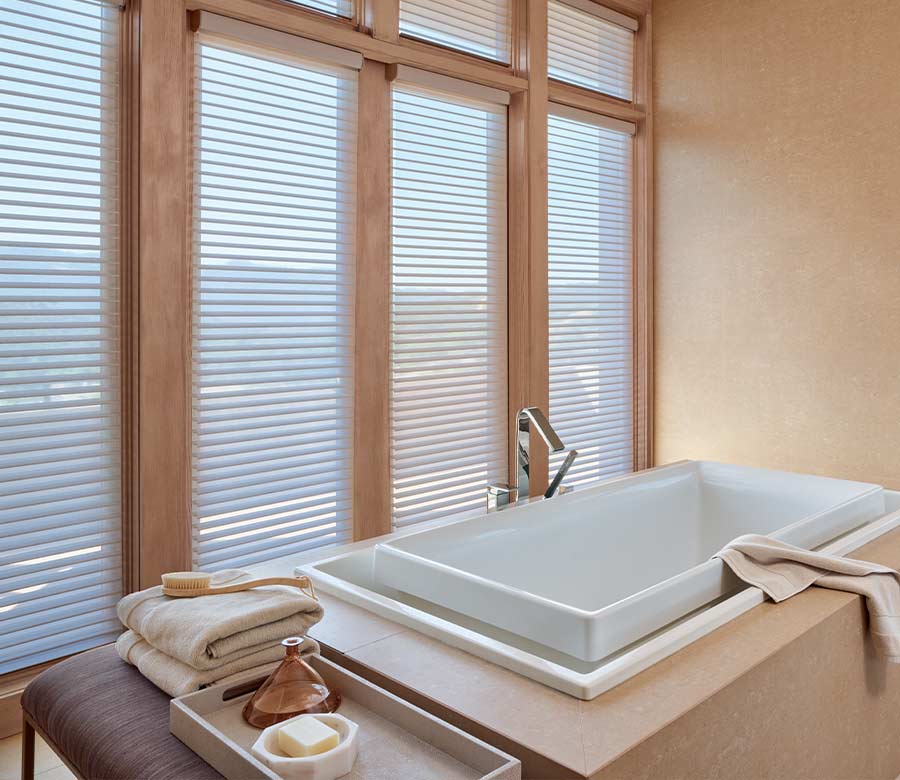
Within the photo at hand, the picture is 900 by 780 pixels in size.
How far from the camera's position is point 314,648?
148 centimetres

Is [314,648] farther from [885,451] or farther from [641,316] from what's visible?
[641,316]

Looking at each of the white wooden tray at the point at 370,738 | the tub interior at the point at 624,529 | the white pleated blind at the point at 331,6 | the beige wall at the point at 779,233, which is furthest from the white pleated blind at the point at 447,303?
the white wooden tray at the point at 370,738

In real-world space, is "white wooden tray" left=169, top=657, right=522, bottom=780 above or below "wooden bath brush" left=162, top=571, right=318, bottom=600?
below

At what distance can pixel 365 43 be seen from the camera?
2.76m

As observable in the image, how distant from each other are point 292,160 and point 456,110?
81cm

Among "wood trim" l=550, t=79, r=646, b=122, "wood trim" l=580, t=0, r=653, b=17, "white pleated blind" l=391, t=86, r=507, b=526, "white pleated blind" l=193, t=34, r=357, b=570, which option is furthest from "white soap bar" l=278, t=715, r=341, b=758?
"wood trim" l=580, t=0, r=653, b=17

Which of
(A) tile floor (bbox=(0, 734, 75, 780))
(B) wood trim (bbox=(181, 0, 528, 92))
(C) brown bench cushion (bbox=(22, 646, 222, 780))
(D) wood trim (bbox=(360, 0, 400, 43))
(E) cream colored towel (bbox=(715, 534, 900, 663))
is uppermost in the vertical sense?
(D) wood trim (bbox=(360, 0, 400, 43))

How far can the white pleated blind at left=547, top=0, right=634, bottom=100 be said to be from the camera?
3518 millimetres

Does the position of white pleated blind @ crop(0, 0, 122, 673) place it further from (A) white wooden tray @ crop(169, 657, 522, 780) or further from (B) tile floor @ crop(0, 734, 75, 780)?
(A) white wooden tray @ crop(169, 657, 522, 780)

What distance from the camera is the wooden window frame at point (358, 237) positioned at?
2.28 meters

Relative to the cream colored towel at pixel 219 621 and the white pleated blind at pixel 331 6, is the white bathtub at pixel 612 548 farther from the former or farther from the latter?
the white pleated blind at pixel 331 6

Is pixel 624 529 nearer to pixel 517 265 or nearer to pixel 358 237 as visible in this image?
pixel 517 265

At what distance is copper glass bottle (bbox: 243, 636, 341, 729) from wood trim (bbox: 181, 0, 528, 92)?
193 centimetres

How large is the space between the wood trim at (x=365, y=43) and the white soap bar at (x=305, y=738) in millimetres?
2045
